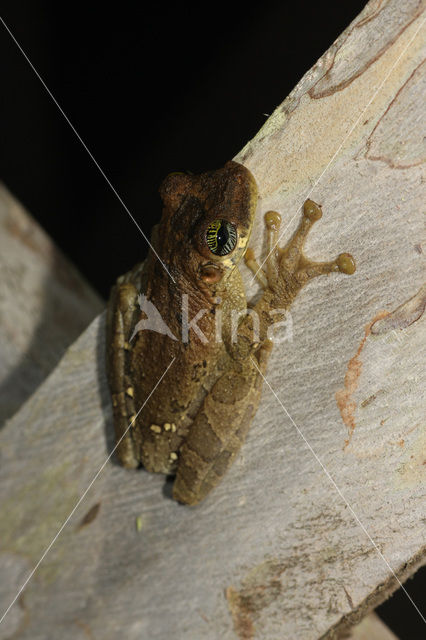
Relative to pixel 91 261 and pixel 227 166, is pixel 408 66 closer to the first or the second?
pixel 227 166

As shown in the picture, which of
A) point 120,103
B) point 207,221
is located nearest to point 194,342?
point 207,221

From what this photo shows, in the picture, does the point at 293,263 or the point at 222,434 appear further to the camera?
the point at 222,434

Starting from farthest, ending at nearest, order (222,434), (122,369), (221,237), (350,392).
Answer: (122,369) → (222,434) → (221,237) → (350,392)

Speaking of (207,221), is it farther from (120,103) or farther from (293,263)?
(120,103)

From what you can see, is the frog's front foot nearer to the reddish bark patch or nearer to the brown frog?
the brown frog

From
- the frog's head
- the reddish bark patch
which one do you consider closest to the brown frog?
the frog's head

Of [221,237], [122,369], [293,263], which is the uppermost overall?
[221,237]

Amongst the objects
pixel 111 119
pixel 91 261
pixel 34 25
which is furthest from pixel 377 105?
pixel 34 25

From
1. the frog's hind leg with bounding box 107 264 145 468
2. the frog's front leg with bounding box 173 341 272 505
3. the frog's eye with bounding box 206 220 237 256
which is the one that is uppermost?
the frog's eye with bounding box 206 220 237 256
